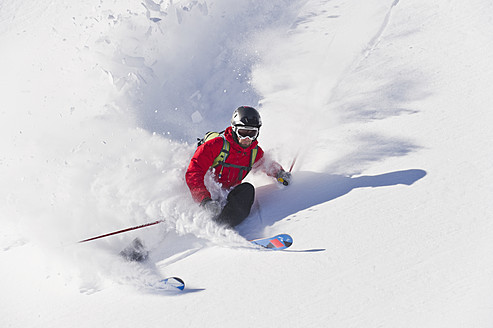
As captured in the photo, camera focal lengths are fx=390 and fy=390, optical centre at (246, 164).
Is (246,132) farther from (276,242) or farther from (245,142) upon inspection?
(276,242)

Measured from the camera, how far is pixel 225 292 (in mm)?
2990

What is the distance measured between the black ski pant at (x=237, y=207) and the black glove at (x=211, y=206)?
10 cm

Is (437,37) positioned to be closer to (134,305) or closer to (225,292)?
(225,292)

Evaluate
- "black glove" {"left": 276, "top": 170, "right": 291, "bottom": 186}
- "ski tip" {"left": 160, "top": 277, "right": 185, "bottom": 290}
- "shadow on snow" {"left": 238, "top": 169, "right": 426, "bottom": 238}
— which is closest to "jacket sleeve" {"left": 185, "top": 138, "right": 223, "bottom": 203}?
"shadow on snow" {"left": 238, "top": 169, "right": 426, "bottom": 238}

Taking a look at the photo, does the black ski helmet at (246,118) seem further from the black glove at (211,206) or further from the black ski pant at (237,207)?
the black glove at (211,206)

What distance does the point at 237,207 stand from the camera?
3.88 m

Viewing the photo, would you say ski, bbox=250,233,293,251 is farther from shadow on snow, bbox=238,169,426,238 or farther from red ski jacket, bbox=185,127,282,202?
red ski jacket, bbox=185,127,282,202

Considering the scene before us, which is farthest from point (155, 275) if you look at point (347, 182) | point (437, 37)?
point (437, 37)

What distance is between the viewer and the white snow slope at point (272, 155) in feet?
9.45

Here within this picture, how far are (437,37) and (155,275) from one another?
5497 mm

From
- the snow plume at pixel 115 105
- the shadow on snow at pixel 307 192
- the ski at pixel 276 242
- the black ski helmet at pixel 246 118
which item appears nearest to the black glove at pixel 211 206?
the snow plume at pixel 115 105

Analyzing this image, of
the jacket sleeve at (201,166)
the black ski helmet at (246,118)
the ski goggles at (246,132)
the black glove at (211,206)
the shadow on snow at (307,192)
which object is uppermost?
the black ski helmet at (246,118)

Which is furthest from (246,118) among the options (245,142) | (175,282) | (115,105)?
(115,105)

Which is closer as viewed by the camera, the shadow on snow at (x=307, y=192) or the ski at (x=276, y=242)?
the ski at (x=276, y=242)
